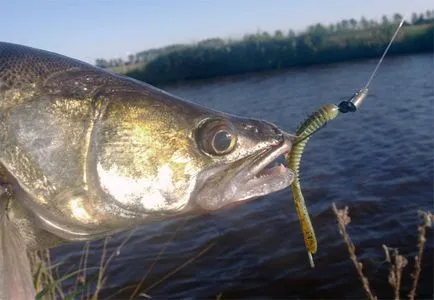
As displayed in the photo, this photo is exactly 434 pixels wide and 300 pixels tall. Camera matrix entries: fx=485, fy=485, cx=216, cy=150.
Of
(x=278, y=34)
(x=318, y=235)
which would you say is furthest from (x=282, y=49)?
(x=318, y=235)

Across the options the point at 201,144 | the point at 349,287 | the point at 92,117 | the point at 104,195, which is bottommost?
the point at 349,287

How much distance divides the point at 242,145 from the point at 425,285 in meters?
5.83

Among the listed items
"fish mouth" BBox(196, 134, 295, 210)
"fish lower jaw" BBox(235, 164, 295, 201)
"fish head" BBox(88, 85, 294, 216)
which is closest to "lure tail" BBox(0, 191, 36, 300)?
"fish head" BBox(88, 85, 294, 216)

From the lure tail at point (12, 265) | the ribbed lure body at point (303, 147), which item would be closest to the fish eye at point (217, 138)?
the ribbed lure body at point (303, 147)

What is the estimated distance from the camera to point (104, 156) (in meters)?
2.17

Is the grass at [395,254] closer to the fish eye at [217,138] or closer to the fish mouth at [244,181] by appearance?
the fish mouth at [244,181]

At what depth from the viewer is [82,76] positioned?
2281mm

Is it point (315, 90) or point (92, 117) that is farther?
point (315, 90)

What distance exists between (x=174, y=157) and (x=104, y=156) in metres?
0.31

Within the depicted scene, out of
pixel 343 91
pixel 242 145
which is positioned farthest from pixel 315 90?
pixel 242 145

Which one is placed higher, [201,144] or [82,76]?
[82,76]

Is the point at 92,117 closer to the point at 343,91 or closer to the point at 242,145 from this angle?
the point at 242,145

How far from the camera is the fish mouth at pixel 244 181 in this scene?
218 centimetres

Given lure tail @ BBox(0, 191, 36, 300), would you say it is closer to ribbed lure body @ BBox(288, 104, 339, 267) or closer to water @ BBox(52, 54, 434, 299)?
ribbed lure body @ BBox(288, 104, 339, 267)
